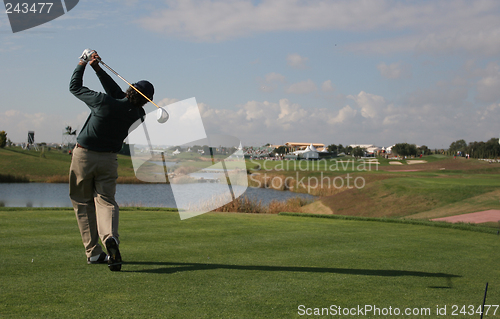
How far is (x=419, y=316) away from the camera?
344 cm

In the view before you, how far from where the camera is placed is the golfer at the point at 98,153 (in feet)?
15.1

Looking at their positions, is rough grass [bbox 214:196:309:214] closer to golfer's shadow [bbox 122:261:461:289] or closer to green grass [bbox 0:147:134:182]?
golfer's shadow [bbox 122:261:461:289]

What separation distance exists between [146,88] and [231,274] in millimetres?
2456

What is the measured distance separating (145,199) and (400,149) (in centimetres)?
7157

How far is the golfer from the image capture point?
4617mm

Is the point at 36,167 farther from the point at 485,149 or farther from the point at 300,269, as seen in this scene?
the point at 485,149

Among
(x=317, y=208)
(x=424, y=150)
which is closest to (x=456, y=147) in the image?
(x=424, y=150)

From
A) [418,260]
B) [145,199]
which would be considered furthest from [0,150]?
[418,260]

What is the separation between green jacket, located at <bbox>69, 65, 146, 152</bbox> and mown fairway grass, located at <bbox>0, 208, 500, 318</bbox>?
1.46 m

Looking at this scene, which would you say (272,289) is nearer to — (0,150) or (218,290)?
→ (218,290)

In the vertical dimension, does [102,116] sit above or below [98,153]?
above

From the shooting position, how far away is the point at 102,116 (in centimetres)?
460

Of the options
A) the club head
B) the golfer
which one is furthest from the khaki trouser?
the club head

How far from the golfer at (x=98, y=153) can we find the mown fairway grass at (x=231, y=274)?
1.40 ft
